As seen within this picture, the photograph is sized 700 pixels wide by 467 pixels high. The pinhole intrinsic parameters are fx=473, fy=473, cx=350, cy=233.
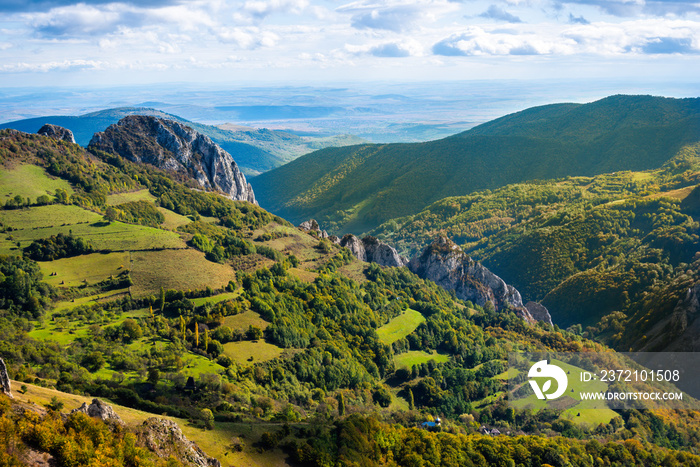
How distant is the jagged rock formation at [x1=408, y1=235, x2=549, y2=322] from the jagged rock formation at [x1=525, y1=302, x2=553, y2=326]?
3367mm

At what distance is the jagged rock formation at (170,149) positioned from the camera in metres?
167

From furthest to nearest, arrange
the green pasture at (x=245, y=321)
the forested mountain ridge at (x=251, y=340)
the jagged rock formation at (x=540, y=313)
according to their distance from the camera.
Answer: the jagged rock formation at (x=540, y=313) → the green pasture at (x=245, y=321) → the forested mountain ridge at (x=251, y=340)

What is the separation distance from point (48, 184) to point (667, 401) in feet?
506

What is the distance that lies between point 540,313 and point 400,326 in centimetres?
6085

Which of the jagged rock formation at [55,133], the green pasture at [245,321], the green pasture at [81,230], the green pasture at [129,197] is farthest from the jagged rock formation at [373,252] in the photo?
the jagged rock formation at [55,133]

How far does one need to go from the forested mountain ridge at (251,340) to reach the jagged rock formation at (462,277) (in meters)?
10.5

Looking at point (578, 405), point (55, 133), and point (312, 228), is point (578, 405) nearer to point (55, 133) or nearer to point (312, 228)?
point (312, 228)

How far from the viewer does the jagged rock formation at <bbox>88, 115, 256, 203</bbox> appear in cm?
16662

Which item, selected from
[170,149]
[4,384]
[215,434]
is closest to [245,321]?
[215,434]

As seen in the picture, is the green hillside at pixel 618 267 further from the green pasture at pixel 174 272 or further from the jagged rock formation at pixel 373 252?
the green pasture at pixel 174 272

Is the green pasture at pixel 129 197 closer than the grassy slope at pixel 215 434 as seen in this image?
No

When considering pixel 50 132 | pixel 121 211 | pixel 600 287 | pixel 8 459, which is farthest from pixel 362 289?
pixel 50 132

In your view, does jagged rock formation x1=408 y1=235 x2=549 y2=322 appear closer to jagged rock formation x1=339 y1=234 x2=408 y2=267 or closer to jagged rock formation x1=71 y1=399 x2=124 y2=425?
jagged rock formation x1=339 y1=234 x2=408 y2=267

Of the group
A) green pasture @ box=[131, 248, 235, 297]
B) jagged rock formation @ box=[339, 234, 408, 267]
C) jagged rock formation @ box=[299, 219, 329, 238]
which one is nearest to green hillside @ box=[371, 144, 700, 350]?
jagged rock formation @ box=[339, 234, 408, 267]
